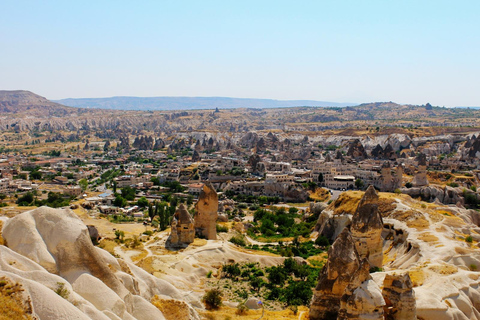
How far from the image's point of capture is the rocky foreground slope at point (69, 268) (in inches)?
517

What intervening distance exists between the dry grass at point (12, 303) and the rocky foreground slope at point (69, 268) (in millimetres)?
511

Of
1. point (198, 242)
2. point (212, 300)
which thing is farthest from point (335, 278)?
point (198, 242)

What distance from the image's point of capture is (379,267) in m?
27.3

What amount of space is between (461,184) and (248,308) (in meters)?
56.0

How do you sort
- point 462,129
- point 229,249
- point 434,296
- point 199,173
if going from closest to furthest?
point 434,296
point 229,249
point 199,173
point 462,129

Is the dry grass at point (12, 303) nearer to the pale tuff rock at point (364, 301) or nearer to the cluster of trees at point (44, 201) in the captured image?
the pale tuff rock at point (364, 301)

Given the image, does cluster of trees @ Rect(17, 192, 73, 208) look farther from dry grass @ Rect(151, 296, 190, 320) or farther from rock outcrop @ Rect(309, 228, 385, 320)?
rock outcrop @ Rect(309, 228, 385, 320)

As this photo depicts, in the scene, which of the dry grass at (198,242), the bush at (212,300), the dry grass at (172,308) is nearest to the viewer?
the dry grass at (172,308)

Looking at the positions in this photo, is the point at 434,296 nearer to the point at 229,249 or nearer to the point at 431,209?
the point at 229,249

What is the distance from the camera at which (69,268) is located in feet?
49.2

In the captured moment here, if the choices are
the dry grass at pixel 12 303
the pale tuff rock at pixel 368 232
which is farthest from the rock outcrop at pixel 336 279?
the dry grass at pixel 12 303

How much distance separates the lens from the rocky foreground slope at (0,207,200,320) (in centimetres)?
1312

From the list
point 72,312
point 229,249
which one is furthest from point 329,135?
point 72,312

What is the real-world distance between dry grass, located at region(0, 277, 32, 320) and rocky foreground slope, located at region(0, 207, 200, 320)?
511 mm
